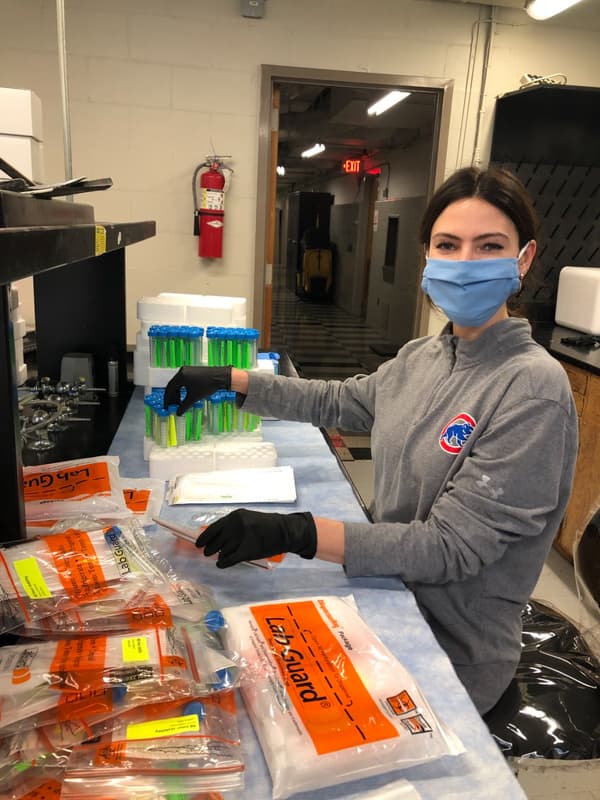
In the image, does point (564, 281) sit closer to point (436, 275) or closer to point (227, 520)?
point (436, 275)

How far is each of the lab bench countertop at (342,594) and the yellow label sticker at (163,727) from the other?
0.26 feet

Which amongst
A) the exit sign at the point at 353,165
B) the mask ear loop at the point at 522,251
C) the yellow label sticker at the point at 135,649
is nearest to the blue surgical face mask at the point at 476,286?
the mask ear loop at the point at 522,251

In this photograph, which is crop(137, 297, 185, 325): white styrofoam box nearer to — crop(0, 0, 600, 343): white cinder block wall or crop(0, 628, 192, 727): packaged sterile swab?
crop(0, 628, 192, 727): packaged sterile swab

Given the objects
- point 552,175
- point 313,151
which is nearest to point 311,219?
point 313,151

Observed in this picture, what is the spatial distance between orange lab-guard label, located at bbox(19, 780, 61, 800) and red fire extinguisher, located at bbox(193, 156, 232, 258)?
3.11 metres

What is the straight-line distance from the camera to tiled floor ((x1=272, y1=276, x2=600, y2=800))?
5.19ft

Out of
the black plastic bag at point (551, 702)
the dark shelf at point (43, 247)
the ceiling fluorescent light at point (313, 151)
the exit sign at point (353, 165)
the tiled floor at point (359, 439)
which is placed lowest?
the tiled floor at point (359, 439)

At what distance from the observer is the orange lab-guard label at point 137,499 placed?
49.4 inches

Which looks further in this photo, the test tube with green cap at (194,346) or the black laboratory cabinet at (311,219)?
the black laboratory cabinet at (311,219)

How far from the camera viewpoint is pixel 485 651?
113 cm

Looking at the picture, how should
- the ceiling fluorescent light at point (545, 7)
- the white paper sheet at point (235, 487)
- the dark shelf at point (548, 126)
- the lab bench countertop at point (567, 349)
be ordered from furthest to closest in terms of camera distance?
the dark shelf at point (548, 126), the ceiling fluorescent light at point (545, 7), the lab bench countertop at point (567, 349), the white paper sheet at point (235, 487)

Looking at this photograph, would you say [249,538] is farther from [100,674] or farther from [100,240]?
[100,240]

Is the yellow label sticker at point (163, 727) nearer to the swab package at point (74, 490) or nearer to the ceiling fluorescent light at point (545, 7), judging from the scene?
the swab package at point (74, 490)

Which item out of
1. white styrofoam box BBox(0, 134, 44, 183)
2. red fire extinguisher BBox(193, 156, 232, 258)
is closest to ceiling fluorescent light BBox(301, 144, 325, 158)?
red fire extinguisher BBox(193, 156, 232, 258)
